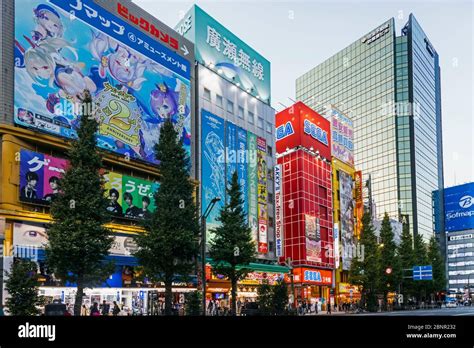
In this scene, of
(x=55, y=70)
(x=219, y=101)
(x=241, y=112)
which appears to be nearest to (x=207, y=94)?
(x=219, y=101)

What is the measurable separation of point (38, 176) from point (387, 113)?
75.4 m

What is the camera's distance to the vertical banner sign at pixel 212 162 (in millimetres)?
51469

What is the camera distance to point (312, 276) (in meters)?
68.0

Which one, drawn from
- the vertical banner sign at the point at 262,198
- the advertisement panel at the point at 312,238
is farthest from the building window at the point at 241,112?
the advertisement panel at the point at 312,238

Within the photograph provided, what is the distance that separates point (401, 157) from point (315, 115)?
3457 cm

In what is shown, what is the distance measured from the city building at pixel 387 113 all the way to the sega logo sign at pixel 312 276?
23.6 m

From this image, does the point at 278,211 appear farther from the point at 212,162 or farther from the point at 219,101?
the point at 219,101

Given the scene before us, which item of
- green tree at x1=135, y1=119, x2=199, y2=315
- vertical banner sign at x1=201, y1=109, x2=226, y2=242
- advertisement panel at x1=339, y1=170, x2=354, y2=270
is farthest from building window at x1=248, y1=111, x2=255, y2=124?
green tree at x1=135, y1=119, x2=199, y2=315

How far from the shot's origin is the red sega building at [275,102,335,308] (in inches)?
2653

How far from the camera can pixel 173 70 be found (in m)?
47.5

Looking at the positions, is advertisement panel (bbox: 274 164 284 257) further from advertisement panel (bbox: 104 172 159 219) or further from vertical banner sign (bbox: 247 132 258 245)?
advertisement panel (bbox: 104 172 159 219)

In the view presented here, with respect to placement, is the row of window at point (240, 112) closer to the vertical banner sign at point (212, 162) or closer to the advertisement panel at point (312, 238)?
the vertical banner sign at point (212, 162)

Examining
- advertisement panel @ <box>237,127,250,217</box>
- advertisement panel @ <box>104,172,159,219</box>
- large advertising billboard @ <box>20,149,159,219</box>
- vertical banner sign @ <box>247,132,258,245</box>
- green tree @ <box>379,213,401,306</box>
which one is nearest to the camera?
large advertising billboard @ <box>20,149,159,219</box>
